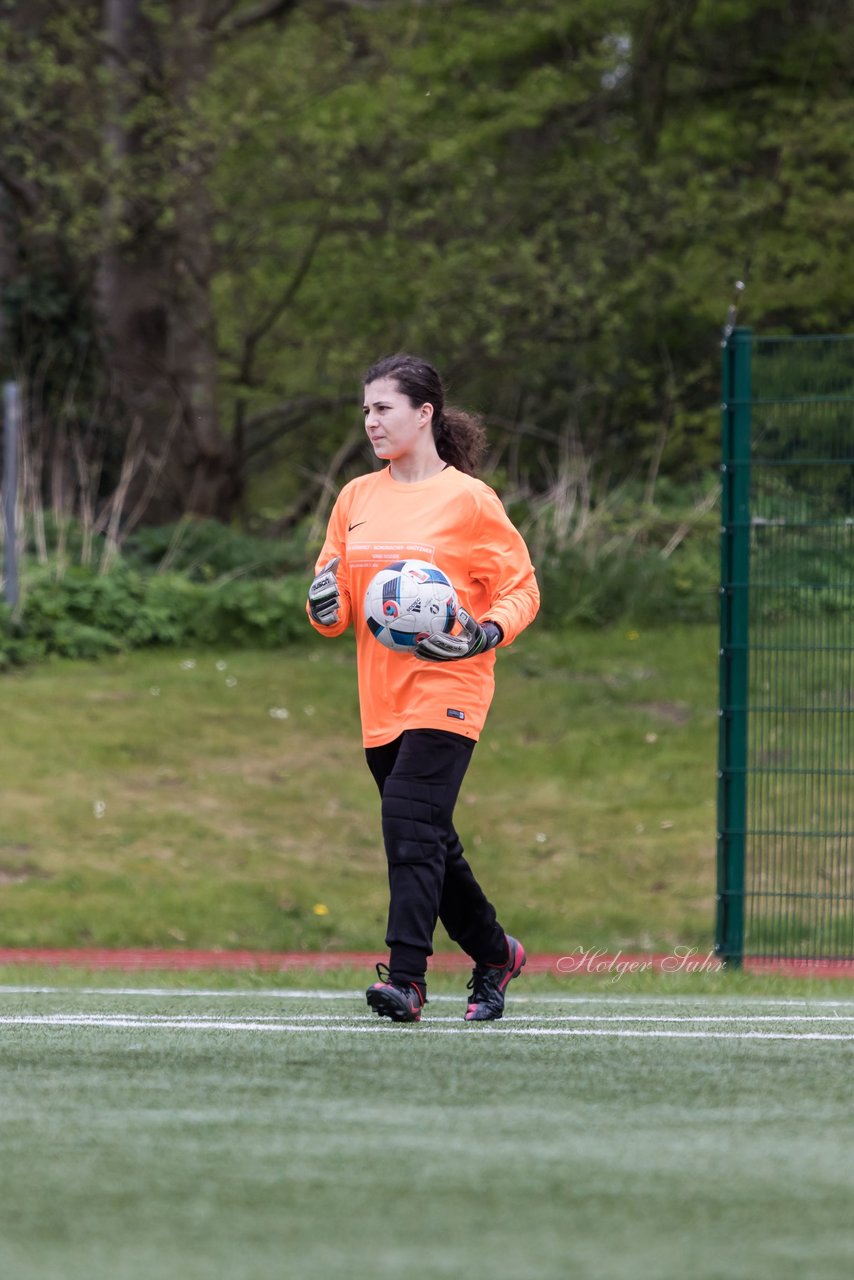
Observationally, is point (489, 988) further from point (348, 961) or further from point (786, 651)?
point (348, 961)

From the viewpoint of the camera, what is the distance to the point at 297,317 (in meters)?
24.5

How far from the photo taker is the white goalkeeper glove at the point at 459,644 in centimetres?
496

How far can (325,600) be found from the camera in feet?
16.9

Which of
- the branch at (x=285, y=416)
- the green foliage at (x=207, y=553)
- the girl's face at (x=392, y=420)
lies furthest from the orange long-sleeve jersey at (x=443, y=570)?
the branch at (x=285, y=416)

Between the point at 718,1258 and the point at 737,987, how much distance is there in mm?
5050

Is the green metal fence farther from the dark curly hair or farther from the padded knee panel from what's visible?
the padded knee panel

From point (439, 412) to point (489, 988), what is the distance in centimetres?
160

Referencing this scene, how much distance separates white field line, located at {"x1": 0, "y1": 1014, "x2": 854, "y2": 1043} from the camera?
193 inches

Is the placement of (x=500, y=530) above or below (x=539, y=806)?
above

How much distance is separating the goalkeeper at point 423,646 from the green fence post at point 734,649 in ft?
10.4

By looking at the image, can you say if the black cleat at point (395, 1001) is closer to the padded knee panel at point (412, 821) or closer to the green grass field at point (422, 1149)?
the green grass field at point (422, 1149)

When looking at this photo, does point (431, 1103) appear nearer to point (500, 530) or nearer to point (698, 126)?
point (500, 530)

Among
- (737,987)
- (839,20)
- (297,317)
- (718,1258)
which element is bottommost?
(737,987)

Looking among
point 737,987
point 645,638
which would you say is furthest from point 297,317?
point 737,987
